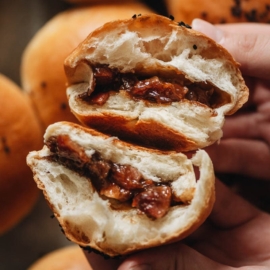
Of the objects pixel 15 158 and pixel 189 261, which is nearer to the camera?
pixel 189 261

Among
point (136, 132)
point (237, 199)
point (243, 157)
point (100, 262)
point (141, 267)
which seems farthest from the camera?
point (243, 157)

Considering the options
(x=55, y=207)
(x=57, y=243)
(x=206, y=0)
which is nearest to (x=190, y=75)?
(x=55, y=207)

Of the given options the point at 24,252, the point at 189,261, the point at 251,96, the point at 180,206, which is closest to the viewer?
the point at 180,206

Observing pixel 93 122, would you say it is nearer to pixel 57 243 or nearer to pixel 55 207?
pixel 55 207

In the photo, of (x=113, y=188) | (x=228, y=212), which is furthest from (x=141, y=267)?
(x=228, y=212)

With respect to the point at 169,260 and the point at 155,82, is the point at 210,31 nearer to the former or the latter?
the point at 155,82

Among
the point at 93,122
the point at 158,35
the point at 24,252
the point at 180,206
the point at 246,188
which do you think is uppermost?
the point at 158,35

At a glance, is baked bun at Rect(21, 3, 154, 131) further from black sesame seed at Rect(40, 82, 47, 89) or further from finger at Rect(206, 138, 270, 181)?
finger at Rect(206, 138, 270, 181)
